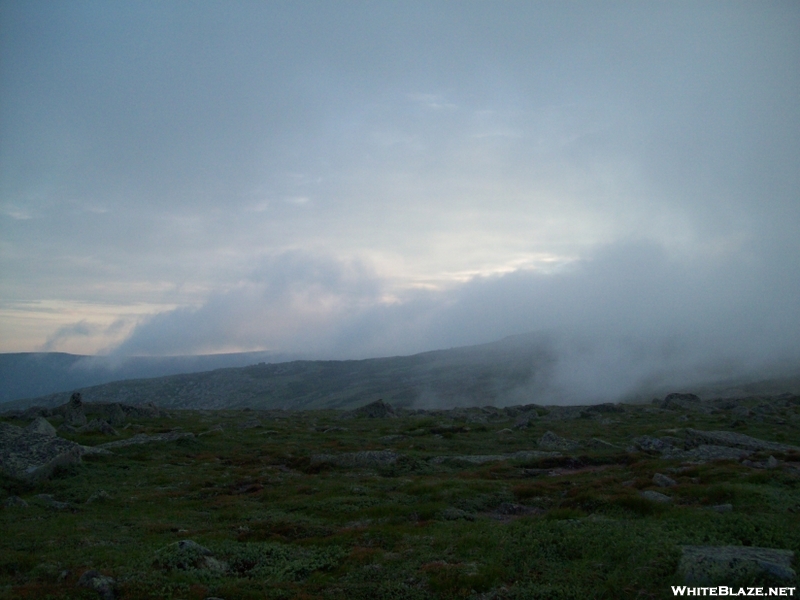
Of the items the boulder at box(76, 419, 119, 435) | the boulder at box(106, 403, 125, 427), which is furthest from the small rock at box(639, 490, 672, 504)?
the boulder at box(106, 403, 125, 427)

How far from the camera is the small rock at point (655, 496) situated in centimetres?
2045

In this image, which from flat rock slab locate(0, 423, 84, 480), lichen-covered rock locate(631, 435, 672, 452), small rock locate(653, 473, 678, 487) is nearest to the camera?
small rock locate(653, 473, 678, 487)

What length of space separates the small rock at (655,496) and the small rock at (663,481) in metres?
2.73

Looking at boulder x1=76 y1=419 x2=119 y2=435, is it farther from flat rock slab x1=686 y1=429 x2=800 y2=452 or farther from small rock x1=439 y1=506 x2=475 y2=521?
flat rock slab x1=686 y1=429 x2=800 y2=452

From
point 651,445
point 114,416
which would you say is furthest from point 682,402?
point 114,416

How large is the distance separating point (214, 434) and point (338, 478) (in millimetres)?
27740

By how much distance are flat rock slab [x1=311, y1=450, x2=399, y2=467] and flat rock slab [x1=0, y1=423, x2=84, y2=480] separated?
54.5 feet

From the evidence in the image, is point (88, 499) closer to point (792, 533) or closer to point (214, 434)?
point (214, 434)

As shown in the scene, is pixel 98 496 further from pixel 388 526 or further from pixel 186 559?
pixel 388 526

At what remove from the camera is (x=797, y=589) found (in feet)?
35.7

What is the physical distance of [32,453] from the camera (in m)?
31.5

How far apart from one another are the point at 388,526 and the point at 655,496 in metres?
12.0

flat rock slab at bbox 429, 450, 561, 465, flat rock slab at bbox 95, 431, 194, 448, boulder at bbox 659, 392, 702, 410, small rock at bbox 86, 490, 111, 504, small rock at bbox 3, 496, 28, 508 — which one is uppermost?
small rock at bbox 3, 496, 28, 508

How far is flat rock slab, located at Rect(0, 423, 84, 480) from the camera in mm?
29234
